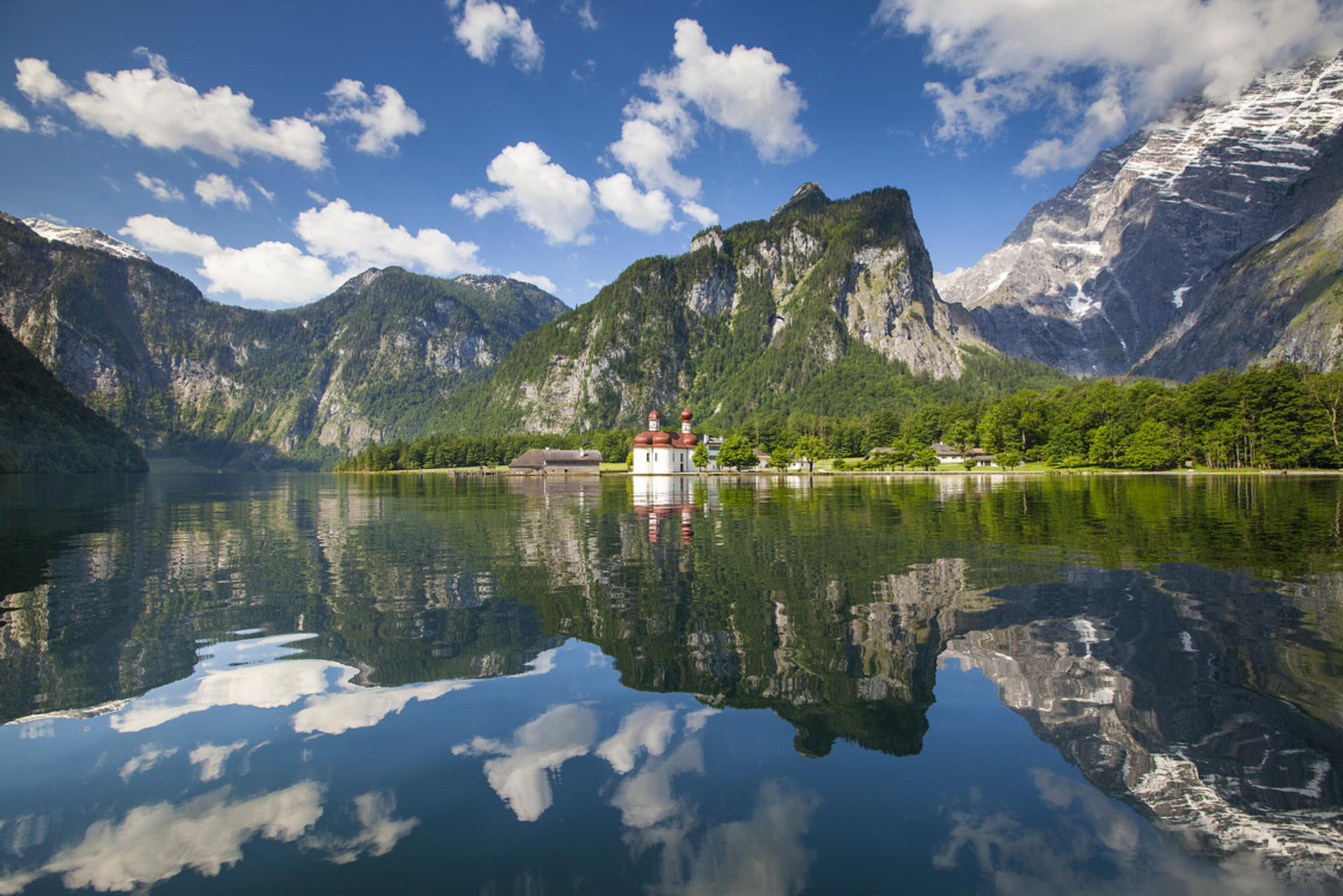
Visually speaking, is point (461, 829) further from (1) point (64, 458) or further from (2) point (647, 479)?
(1) point (64, 458)

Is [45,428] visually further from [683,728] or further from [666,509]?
[683,728]

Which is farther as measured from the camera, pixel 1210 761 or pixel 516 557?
pixel 516 557

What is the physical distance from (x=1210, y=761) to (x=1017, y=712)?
2532 millimetres

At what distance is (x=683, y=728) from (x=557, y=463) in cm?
16436

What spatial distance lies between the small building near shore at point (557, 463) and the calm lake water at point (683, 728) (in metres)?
146

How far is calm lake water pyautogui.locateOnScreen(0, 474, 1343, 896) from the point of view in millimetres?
6949

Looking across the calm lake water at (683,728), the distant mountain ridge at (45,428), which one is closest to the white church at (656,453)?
the calm lake water at (683,728)

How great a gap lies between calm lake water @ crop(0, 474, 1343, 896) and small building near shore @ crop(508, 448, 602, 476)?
480 ft

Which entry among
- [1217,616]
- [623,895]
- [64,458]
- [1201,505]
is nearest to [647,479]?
[1201,505]

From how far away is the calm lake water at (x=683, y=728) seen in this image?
695cm

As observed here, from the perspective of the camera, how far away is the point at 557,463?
171875 millimetres

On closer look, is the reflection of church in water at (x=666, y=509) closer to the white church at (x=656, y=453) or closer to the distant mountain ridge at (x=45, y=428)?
the white church at (x=656, y=453)

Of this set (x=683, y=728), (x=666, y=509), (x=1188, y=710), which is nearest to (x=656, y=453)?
(x=666, y=509)

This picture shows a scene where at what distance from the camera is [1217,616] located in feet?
50.4
